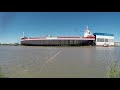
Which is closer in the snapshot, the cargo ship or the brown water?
the brown water

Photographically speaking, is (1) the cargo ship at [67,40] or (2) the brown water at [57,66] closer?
(2) the brown water at [57,66]

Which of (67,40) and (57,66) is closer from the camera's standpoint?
(57,66)

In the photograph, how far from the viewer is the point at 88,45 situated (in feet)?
62.3
